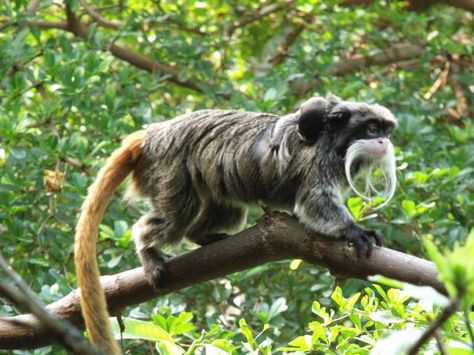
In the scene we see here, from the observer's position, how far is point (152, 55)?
5.36 metres

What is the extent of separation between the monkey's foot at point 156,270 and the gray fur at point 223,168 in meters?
0.08

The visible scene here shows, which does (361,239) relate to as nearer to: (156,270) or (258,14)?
(156,270)

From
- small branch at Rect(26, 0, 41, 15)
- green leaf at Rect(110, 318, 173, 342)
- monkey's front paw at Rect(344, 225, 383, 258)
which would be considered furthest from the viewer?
small branch at Rect(26, 0, 41, 15)

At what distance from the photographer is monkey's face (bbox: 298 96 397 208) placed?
332 cm

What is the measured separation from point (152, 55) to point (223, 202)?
2.18 m

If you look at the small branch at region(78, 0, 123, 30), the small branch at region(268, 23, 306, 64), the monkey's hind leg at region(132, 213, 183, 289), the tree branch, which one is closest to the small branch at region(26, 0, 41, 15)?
the tree branch

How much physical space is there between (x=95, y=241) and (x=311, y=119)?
1048mm

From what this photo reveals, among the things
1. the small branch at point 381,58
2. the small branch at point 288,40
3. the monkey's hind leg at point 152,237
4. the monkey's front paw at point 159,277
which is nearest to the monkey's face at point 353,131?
the monkey's hind leg at point 152,237

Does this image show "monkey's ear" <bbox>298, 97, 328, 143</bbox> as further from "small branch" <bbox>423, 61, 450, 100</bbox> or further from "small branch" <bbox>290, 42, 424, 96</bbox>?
"small branch" <bbox>423, 61, 450, 100</bbox>

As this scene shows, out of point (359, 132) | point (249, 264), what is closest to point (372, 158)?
point (359, 132)

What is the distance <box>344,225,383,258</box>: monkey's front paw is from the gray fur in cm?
40

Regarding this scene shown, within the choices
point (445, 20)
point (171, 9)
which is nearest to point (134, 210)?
point (171, 9)

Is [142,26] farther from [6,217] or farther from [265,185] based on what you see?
[265,185]

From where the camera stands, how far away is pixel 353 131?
3.41m
